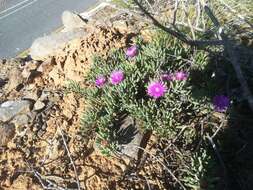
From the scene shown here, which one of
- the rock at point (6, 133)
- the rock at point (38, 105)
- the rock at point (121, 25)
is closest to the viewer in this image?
the rock at point (6, 133)

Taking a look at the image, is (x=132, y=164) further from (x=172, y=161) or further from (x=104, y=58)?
(x=104, y=58)

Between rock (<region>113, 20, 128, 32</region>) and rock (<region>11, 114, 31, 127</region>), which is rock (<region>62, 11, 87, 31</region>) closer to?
rock (<region>113, 20, 128, 32</region>)

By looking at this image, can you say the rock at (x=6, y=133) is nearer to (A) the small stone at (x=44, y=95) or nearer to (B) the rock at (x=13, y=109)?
(B) the rock at (x=13, y=109)

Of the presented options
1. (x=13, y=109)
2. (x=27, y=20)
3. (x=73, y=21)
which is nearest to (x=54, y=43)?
(x=73, y=21)

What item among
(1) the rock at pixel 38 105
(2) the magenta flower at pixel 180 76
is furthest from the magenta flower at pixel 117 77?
(1) the rock at pixel 38 105

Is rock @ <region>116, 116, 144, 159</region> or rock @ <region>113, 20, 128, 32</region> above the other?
rock @ <region>116, 116, 144, 159</region>

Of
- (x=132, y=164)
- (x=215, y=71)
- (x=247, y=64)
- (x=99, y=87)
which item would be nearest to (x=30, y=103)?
(x=99, y=87)

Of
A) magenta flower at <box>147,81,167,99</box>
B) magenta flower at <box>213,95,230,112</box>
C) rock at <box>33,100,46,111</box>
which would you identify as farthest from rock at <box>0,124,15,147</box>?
magenta flower at <box>213,95,230,112</box>
